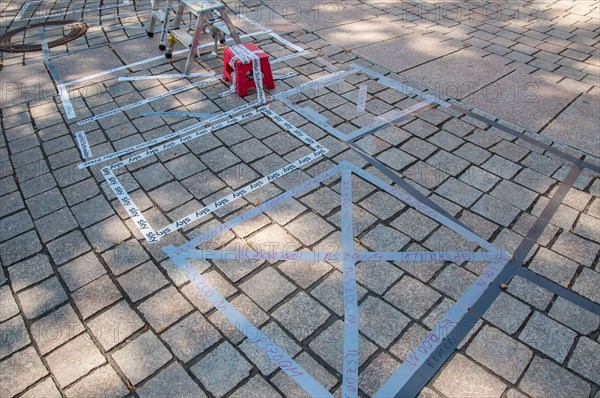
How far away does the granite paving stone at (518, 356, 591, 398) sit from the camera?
9.04 feet

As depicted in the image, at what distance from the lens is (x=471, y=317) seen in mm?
3176

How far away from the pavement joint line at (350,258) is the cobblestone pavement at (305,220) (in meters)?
0.04

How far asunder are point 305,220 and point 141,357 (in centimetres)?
178

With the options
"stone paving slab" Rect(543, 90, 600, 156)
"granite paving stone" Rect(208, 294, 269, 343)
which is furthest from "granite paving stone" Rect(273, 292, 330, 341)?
"stone paving slab" Rect(543, 90, 600, 156)

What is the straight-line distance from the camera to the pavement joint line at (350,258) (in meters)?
2.88

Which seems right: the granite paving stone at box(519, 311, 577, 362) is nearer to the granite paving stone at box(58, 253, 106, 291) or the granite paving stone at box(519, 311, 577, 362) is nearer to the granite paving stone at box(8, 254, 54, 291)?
the granite paving stone at box(58, 253, 106, 291)

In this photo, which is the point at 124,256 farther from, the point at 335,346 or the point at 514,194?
the point at 514,194

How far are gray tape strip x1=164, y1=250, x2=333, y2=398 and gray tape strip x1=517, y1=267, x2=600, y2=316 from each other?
6.34 ft

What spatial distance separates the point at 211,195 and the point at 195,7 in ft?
10.6

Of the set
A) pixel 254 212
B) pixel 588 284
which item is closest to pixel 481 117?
pixel 588 284

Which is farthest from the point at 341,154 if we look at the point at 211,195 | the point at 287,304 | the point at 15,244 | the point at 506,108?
the point at 15,244

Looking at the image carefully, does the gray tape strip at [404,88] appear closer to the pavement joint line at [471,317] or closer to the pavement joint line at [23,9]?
the pavement joint line at [471,317]

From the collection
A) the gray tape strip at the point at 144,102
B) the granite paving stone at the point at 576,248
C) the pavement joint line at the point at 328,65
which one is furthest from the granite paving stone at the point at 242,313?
the pavement joint line at the point at 328,65

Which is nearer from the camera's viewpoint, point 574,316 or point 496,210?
point 574,316
